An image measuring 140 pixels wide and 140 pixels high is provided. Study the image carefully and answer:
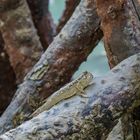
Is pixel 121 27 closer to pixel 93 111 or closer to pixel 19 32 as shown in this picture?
pixel 93 111

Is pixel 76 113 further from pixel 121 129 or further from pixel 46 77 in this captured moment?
pixel 46 77

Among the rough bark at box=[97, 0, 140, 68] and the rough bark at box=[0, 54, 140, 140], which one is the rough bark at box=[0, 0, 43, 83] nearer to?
the rough bark at box=[97, 0, 140, 68]

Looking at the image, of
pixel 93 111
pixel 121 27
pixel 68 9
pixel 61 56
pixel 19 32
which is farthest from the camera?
pixel 68 9

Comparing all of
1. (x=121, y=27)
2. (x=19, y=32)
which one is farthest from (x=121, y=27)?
(x=19, y=32)

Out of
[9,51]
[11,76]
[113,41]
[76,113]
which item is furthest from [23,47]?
[76,113]

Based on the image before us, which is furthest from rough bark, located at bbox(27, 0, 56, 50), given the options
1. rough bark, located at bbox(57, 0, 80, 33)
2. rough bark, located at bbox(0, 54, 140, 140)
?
rough bark, located at bbox(0, 54, 140, 140)
